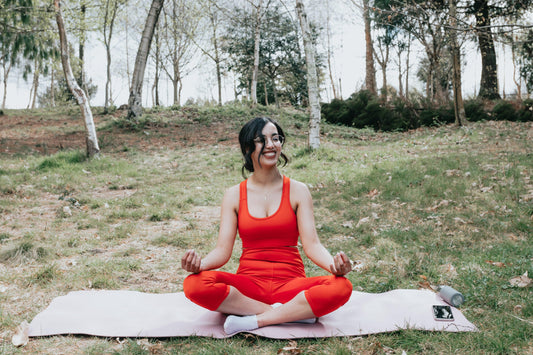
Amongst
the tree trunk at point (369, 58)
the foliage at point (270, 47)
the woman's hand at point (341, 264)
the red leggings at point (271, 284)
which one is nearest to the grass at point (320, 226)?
the red leggings at point (271, 284)

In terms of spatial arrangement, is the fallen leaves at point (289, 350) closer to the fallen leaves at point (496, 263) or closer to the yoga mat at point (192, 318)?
the yoga mat at point (192, 318)

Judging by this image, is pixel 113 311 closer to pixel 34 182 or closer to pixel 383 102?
pixel 34 182

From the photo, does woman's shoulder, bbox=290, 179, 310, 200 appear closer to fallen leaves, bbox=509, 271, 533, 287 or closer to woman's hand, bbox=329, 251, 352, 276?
woman's hand, bbox=329, 251, 352, 276

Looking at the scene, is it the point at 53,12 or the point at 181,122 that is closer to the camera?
the point at 53,12

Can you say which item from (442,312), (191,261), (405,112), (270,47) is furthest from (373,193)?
(270,47)

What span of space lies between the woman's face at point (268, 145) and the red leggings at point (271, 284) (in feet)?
2.34

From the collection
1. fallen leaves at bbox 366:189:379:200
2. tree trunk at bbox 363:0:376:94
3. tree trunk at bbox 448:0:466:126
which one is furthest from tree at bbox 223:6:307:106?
fallen leaves at bbox 366:189:379:200

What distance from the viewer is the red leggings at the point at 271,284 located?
110 inches

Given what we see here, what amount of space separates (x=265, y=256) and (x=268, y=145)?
2.84 feet

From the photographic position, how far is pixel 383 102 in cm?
1783

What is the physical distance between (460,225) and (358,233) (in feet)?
4.42

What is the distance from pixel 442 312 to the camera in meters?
3.03

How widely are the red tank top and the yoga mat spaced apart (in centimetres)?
63

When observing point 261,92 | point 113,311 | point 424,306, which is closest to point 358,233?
point 424,306
